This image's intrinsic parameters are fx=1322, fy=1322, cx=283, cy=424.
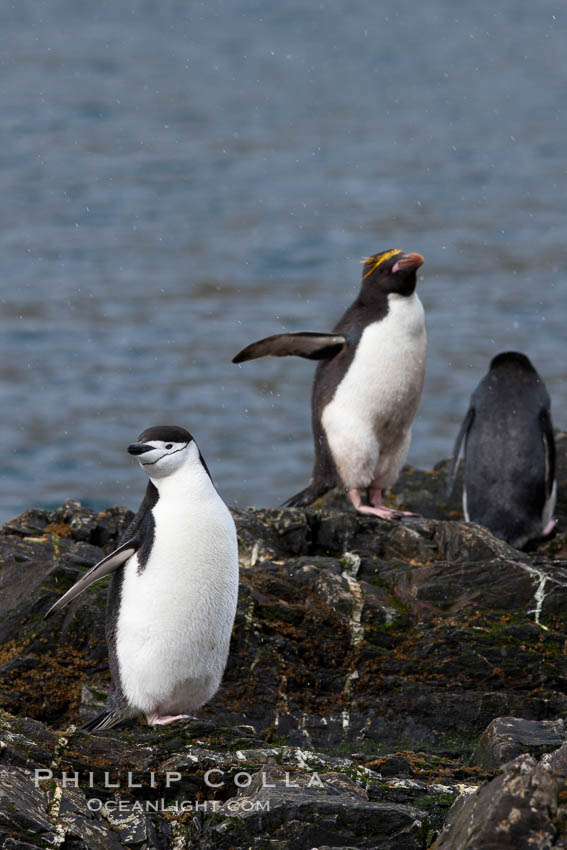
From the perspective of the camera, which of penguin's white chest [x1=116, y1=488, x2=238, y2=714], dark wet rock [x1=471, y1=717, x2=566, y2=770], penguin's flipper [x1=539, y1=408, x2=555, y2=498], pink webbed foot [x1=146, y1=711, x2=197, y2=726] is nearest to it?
dark wet rock [x1=471, y1=717, x2=566, y2=770]

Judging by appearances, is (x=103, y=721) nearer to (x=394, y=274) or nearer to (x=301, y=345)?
(x=301, y=345)

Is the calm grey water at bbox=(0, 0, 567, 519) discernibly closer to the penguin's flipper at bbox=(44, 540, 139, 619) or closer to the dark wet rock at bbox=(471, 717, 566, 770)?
the penguin's flipper at bbox=(44, 540, 139, 619)

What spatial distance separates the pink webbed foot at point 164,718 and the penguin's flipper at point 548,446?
3.68 meters

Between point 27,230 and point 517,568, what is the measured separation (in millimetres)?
24701

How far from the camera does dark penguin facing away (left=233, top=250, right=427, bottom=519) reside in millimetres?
7824

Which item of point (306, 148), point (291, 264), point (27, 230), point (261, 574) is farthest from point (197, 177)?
point (261, 574)

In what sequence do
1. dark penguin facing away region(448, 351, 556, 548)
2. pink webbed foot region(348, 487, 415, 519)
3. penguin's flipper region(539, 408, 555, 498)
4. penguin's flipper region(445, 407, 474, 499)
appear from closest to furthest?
pink webbed foot region(348, 487, 415, 519), dark penguin facing away region(448, 351, 556, 548), penguin's flipper region(539, 408, 555, 498), penguin's flipper region(445, 407, 474, 499)

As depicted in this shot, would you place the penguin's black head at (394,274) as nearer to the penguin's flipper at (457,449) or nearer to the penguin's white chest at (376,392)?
the penguin's white chest at (376,392)

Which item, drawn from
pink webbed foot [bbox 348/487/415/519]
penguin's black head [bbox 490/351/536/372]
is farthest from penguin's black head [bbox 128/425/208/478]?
penguin's black head [bbox 490/351/536/372]

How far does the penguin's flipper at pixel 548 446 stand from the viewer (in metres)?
8.05

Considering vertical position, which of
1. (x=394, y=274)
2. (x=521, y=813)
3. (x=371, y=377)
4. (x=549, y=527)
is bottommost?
(x=549, y=527)

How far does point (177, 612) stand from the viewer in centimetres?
492

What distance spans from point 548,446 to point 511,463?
0.28 metres

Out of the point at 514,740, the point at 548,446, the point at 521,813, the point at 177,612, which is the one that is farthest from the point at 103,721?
the point at 548,446
